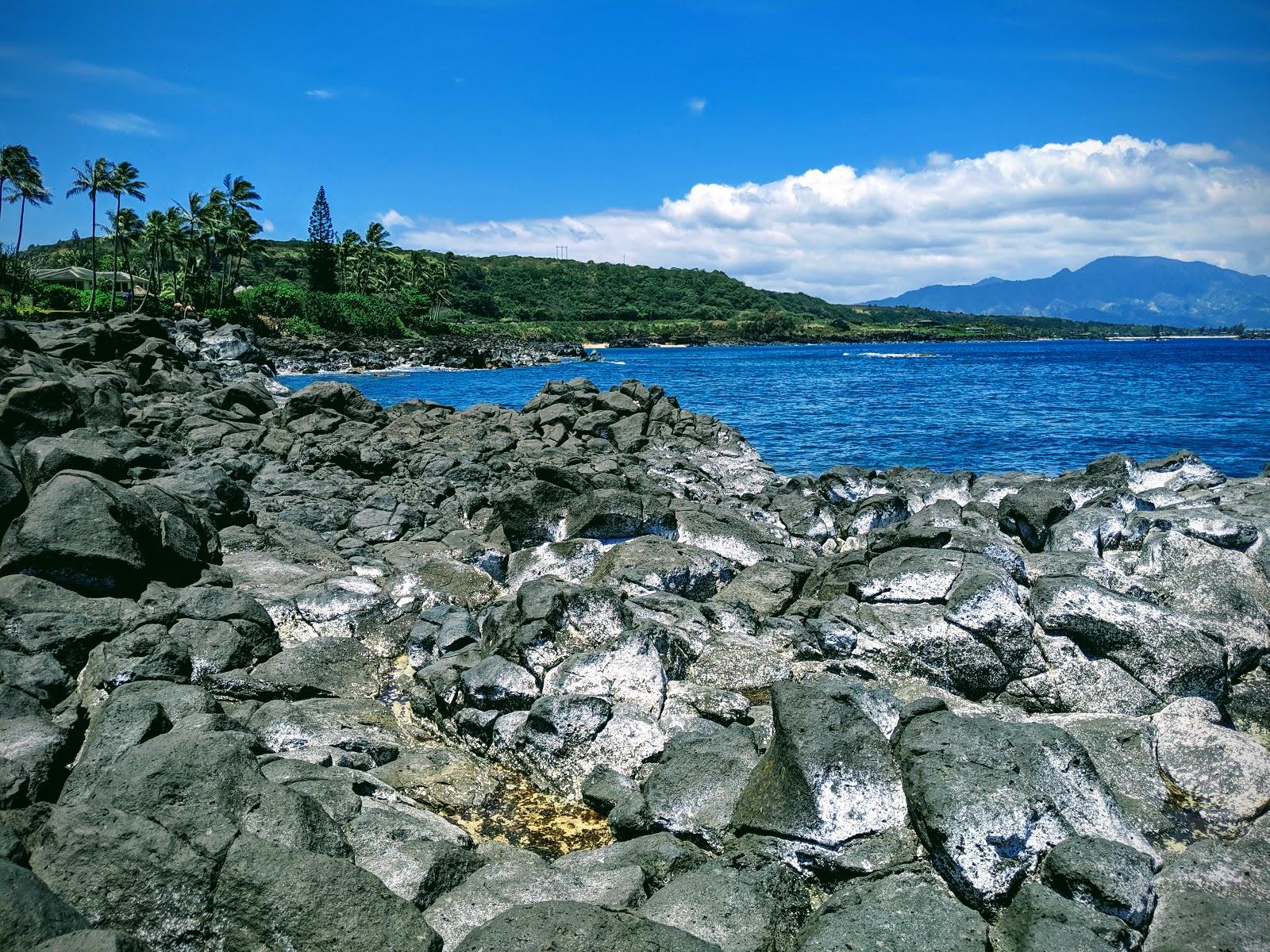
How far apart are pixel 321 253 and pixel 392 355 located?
33.8m

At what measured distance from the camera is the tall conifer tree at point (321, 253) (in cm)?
10950

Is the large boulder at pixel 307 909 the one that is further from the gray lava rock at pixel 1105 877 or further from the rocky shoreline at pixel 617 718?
the gray lava rock at pixel 1105 877

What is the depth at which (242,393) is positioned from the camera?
3158 centimetres

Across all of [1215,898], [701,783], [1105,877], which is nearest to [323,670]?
[701,783]

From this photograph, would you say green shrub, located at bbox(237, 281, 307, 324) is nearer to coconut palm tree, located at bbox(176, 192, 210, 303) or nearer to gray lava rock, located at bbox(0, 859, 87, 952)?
coconut palm tree, located at bbox(176, 192, 210, 303)

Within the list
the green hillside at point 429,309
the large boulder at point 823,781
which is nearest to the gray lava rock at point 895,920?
the large boulder at point 823,781

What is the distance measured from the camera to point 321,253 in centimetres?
10988

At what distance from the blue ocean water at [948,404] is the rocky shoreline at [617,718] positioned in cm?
1679

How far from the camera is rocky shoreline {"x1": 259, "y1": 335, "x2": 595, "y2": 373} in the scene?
76.7 meters

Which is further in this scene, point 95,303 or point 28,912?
point 95,303

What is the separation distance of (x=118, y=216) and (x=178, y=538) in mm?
82233

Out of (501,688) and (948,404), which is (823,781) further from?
(948,404)

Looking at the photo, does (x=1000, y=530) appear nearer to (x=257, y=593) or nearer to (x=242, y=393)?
(x=257, y=593)

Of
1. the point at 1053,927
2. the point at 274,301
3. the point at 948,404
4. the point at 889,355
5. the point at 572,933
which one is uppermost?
the point at 274,301
